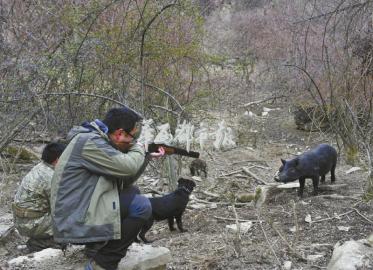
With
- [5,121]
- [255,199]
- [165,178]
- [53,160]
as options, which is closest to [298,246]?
[255,199]

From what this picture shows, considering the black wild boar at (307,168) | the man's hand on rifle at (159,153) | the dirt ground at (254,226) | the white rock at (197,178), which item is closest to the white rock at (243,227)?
the dirt ground at (254,226)

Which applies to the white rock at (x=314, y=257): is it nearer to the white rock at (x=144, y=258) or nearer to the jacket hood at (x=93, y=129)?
the white rock at (x=144, y=258)

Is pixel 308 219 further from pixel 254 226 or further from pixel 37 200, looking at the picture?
pixel 37 200

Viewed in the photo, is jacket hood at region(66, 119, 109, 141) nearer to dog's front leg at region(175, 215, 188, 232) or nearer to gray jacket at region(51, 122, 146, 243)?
gray jacket at region(51, 122, 146, 243)

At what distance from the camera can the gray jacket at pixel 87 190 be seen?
408 centimetres

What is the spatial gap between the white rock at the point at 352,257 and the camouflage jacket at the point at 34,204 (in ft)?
10.9

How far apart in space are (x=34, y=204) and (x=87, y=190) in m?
2.55

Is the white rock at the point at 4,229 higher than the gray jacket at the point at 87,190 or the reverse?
the reverse

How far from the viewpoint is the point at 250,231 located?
6344mm

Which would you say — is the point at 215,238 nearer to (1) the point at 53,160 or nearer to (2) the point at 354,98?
(1) the point at 53,160

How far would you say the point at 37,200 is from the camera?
21.1 feet

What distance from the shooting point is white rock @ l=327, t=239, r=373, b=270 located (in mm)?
4512

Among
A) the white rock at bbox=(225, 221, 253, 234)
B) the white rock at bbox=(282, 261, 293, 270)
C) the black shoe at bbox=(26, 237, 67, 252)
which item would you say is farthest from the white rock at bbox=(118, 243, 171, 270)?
the black shoe at bbox=(26, 237, 67, 252)

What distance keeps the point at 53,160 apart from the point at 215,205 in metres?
2.53
